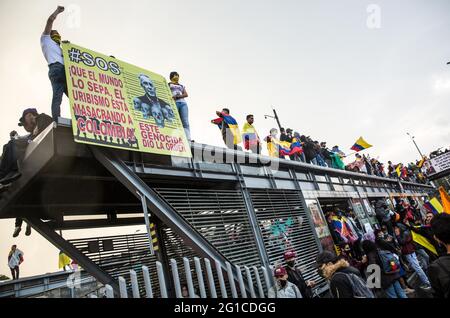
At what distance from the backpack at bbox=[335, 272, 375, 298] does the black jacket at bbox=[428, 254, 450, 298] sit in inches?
37.0

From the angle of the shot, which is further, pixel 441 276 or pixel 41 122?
pixel 41 122

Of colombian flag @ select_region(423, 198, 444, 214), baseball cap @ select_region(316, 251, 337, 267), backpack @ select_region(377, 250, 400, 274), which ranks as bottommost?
backpack @ select_region(377, 250, 400, 274)

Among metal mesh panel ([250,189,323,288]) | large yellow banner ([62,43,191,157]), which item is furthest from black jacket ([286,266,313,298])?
large yellow banner ([62,43,191,157])

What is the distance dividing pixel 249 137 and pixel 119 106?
19.4 feet

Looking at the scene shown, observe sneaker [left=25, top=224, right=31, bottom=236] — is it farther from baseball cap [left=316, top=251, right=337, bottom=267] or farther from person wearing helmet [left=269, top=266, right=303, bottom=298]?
baseball cap [left=316, top=251, right=337, bottom=267]

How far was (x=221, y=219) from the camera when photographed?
25.0 ft

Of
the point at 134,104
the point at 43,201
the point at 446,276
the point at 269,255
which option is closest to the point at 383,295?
the point at 269,255

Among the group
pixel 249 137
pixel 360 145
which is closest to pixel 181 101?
pixel 249 137

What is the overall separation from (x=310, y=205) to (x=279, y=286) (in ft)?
20.7

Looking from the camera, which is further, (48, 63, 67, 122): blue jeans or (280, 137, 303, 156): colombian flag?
(280, 137, 303, 156): colombian flag

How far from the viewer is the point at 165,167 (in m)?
6.71

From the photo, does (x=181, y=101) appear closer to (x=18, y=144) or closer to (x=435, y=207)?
(x=18, y=144)

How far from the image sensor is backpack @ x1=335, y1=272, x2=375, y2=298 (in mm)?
3713

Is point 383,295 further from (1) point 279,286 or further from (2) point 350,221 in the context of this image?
(2) point 350,221
